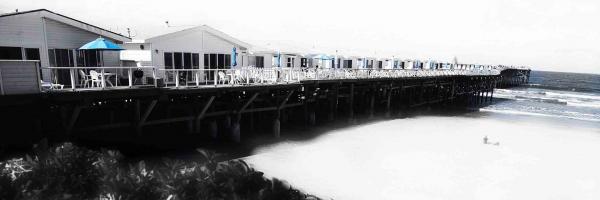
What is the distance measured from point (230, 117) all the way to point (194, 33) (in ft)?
14.9

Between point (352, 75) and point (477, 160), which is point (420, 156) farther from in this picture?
point (352, 75)

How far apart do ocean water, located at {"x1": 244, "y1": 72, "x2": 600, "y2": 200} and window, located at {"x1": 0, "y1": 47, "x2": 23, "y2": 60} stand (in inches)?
365

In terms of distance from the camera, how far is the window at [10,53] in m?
12.0

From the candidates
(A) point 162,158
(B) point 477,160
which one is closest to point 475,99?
(B) point 477,160

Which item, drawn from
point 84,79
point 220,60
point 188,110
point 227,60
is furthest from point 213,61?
point 84,79

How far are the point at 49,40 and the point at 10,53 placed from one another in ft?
4.48

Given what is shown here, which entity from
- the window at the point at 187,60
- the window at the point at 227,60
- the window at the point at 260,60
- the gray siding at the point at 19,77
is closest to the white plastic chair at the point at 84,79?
the gray siding at the point at 19,77

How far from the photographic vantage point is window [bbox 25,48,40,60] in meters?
12.5

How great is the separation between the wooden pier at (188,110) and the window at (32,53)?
2592 millimetres

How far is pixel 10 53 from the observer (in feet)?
39.7

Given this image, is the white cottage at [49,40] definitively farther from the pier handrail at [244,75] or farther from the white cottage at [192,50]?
the white cottage at [192,50]

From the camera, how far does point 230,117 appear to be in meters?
17.4

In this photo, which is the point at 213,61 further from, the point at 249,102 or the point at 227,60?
the point at 249,102

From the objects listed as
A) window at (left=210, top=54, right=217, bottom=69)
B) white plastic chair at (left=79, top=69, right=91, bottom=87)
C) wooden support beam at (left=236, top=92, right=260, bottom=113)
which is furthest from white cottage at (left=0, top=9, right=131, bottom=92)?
wooden support beam at (left=236, top=92, right=260, bottom=113)
